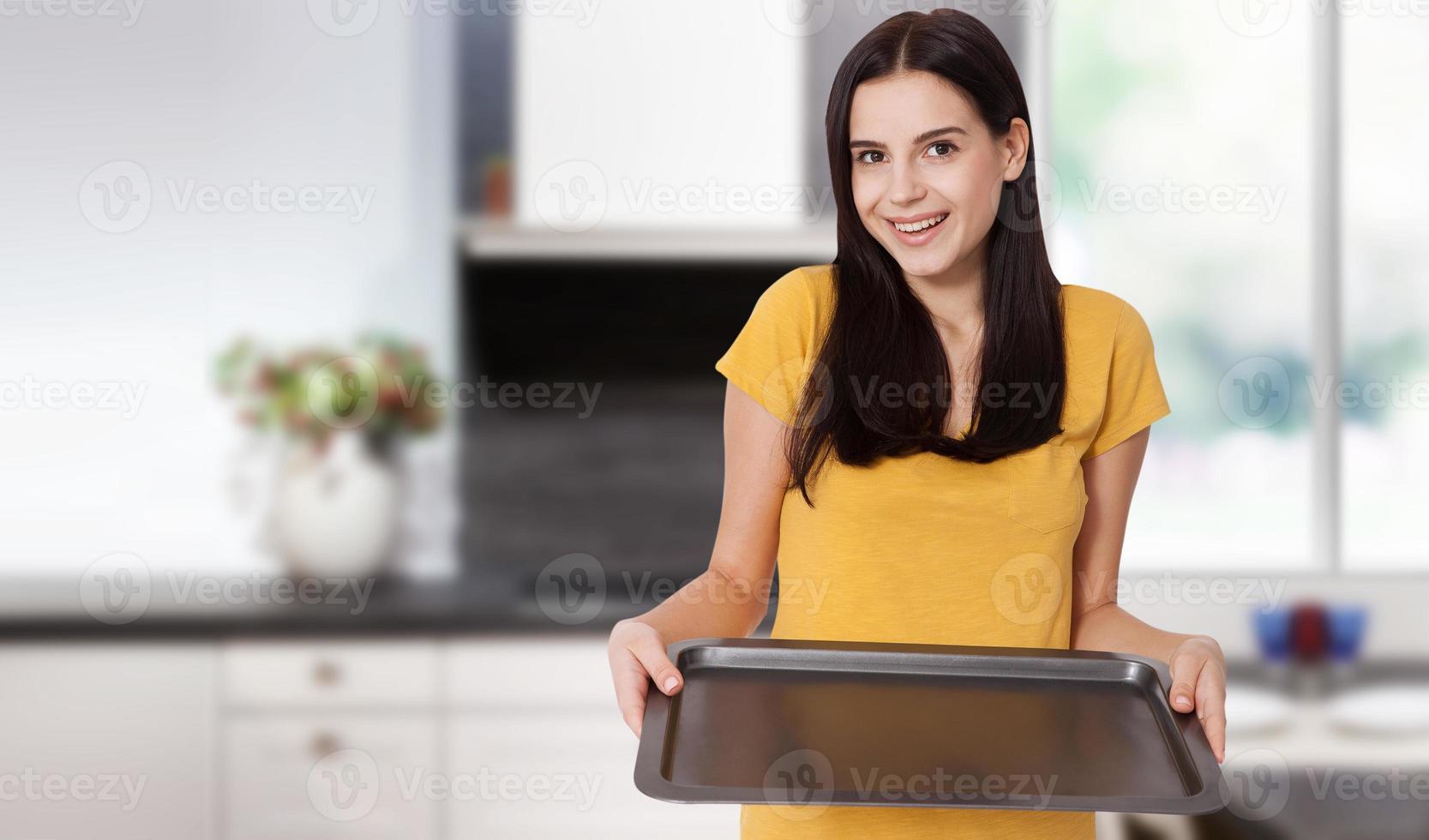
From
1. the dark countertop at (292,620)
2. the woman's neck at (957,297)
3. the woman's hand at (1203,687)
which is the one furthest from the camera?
the dark countertop at (292,620)

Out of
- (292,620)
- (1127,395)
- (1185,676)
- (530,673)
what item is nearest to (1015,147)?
(1127,395)

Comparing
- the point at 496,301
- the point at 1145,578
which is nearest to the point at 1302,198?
the point at 1145,578

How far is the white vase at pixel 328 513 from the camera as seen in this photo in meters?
2.10

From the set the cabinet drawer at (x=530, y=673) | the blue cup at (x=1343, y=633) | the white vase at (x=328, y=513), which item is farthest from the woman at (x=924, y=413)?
the blue cup at (x=1343, y=633)

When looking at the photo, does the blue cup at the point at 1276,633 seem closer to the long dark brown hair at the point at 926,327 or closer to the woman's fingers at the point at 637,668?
the long dark brown hair at the point at 926,327

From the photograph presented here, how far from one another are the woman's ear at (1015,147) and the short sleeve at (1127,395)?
18 centimetres

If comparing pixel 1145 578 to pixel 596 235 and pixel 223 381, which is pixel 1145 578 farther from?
pixel 223 381

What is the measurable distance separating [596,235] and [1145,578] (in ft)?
4.19

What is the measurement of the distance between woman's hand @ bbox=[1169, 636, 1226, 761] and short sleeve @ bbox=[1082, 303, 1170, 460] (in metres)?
0.24

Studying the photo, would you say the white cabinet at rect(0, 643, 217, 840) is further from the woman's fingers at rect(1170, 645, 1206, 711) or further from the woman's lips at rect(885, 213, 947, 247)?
the woman's fingers at rect(1170, 645, 1206, 711)

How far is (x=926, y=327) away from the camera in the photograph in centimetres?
106

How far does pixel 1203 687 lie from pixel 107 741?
1822 millimetres

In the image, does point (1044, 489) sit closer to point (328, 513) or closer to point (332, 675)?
point (332, 675)

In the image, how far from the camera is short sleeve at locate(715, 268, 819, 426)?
1.01 meters
